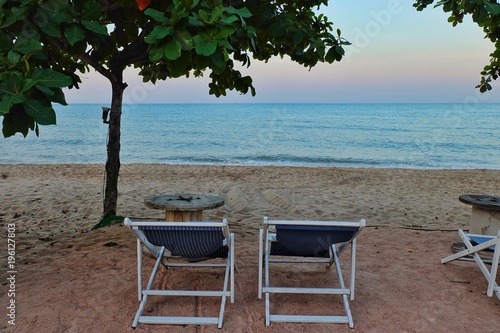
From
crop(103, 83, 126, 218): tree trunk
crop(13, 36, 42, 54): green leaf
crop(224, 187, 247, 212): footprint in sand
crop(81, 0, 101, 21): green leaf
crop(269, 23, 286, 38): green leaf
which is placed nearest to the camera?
crop(13, 36, 42, 54): green leaf

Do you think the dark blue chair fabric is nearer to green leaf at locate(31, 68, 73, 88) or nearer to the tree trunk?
green leaf at locate(31, 68, 73, 88)

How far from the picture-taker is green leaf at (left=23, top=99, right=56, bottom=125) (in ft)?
6.64

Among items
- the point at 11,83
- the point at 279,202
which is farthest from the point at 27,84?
the point at 279,202

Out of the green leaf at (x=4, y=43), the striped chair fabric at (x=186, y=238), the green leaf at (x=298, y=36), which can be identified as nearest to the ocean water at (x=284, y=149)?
the green leaf at (x=298, y=36)

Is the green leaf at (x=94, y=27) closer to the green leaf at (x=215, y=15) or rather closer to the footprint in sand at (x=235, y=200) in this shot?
the green leaf at (x=215, y=15)

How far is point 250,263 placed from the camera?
398cm

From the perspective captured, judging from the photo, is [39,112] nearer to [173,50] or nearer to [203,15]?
[173,50]

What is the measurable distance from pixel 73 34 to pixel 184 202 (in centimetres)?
188

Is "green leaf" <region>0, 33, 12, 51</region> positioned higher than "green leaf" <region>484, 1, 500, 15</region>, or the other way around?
"green leaf" <region>484, 1, 500, 15</region>

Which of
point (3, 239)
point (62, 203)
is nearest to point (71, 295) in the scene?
point (3, 239)

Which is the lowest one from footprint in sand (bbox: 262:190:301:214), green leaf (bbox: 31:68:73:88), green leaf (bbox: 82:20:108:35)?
footprint in sand (bbox: 262:190:301:214)

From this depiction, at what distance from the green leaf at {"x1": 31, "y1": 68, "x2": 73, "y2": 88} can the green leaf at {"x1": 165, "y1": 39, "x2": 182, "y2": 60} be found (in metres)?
0.52

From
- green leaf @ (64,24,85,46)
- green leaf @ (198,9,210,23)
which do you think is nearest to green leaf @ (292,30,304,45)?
green leaf @ (198,9,210,23)

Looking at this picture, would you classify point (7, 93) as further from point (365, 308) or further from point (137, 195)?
point (137, 195)
